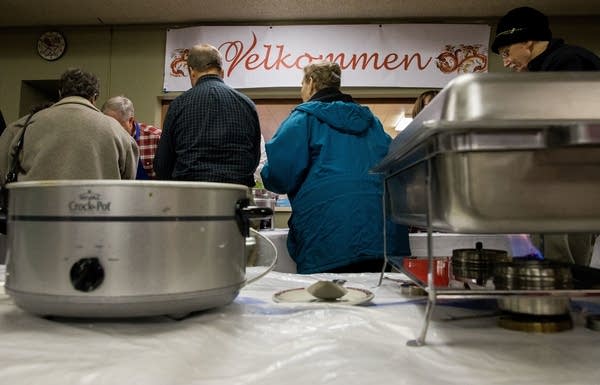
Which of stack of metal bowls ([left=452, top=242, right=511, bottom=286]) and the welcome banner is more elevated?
the welcome banner

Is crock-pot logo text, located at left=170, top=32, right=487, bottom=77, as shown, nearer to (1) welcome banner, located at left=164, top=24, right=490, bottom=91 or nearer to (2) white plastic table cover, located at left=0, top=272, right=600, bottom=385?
(1) welcome banner, located at left=164, top=24, right=490, bottom=91

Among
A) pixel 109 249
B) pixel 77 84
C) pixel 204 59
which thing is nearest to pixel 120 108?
pixel 77 84

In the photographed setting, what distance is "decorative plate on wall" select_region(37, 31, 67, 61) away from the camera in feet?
10.0

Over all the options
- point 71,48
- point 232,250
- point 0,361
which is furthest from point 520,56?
point 71,48

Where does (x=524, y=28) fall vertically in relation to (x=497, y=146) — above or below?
above

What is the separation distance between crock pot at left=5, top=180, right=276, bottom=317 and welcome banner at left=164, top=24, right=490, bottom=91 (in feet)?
8.44

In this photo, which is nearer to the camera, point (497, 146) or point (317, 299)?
point (497, 146)

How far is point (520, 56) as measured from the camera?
5.11 ft

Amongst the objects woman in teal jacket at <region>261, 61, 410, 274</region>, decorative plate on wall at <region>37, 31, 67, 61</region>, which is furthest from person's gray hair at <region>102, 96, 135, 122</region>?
woman in teal jacket at <region>261, 61, 410, 274</region>

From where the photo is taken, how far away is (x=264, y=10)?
2.77 meters

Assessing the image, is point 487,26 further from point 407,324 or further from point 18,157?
point 407,324

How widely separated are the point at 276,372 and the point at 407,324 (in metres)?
0.19

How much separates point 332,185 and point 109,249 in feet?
2.85

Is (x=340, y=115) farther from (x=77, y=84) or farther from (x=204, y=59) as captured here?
(x=77, y=84)
